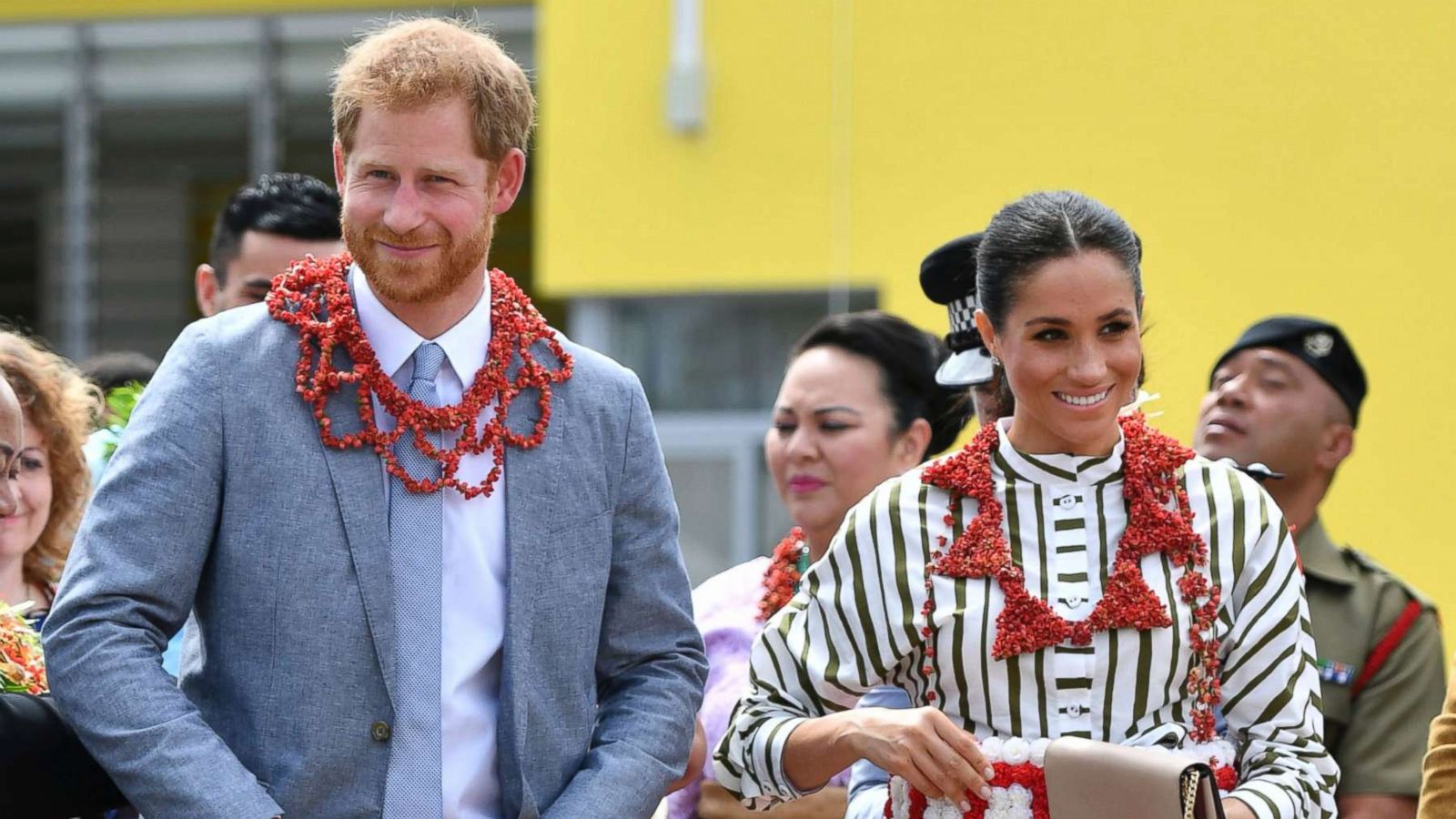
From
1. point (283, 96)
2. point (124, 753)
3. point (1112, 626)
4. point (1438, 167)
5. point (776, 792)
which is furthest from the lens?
point (283, 96)

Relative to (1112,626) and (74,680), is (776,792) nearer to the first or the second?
(1112,626)

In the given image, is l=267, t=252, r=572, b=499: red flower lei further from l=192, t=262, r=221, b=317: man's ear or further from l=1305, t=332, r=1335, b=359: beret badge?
l=1305, t=332, r=1335, b=359: beret badge

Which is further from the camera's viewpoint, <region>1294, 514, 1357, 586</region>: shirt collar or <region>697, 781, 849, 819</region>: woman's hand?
<region>1294, 514, 1357, 586</region>: shirt collar

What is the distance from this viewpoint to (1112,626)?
2760mm

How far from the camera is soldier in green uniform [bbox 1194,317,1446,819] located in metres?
3.97

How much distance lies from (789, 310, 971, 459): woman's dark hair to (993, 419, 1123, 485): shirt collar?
1.46 meters

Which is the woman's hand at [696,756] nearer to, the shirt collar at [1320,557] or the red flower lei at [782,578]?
the red flower lei at [782,578]

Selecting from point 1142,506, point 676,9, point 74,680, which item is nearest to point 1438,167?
point 676,9

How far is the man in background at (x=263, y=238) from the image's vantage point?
14.8 ft

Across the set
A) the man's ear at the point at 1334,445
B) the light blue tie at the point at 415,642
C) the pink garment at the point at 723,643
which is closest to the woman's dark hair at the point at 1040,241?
the light blue tie at the point at 415,642

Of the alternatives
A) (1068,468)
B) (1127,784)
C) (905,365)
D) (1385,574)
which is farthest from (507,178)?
(1385,574)

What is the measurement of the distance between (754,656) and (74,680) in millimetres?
998

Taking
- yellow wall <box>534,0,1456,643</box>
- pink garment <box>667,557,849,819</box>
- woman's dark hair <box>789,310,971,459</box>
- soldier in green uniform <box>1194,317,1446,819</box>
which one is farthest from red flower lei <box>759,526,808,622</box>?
yellow wall <box>534,0,1456,643</box>

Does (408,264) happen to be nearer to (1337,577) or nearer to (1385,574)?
(1337,577)
